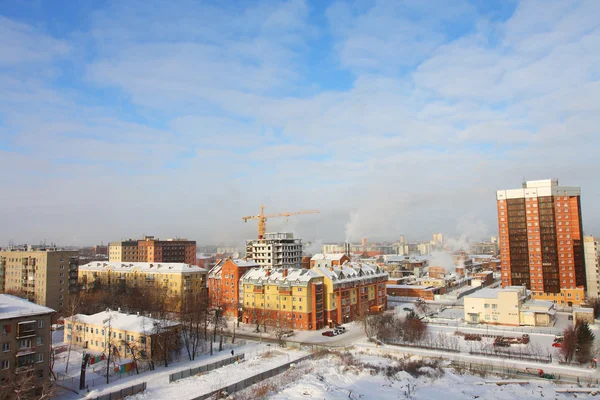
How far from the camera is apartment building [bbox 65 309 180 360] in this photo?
87.2 feet

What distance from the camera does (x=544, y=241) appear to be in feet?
170

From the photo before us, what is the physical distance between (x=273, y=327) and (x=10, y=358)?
21.3 metres

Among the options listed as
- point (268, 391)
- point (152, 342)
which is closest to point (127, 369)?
point (152, 342)

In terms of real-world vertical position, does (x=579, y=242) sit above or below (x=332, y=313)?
above

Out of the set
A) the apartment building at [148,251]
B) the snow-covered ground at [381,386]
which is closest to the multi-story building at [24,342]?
the snow-covered ground at [381,386]

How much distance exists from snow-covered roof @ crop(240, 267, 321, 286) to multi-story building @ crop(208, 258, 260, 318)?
194 centimetres

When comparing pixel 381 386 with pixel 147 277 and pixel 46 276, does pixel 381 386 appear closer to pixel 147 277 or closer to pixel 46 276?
pixel 147 277

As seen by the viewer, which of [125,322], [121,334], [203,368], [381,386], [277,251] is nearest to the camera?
[381,386]

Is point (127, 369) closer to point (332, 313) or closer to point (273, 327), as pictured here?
point (273, 327)

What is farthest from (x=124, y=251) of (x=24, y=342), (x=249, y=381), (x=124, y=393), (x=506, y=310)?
(x=506, y=310)

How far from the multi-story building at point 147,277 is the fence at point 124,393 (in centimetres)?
2693

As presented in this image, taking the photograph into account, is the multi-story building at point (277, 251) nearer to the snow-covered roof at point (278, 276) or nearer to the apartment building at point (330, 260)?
the apartment building at point (330, 260)

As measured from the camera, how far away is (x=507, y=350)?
94.7 ft

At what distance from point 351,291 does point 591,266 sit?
3427 centimetres
